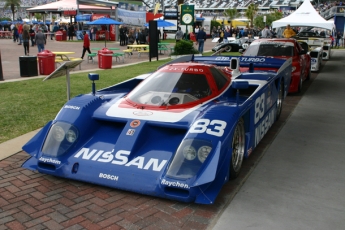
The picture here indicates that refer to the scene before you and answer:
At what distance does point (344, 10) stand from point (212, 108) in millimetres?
38405

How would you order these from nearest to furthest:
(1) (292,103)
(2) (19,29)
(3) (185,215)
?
1. (3) (185,215)
2. (1) (292,103)
3. (2) (19,29)

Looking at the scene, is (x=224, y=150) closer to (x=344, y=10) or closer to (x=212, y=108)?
(x=212, y=108)

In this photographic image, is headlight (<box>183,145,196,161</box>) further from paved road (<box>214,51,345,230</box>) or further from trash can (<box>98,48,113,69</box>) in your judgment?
trash can (<box>98,48,113,69</box>)

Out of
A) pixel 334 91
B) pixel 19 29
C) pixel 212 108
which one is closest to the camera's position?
pixel 212 108

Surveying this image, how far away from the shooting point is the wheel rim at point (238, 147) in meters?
4.84

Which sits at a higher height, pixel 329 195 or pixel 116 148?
pixel 116 148

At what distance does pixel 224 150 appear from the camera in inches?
168

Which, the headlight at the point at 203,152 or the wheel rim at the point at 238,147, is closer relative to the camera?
the headlight at the point at 203,152

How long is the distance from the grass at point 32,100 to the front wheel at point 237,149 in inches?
151

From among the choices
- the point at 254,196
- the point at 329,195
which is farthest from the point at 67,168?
the point at 329,195

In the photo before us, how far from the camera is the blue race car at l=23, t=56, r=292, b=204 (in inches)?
164

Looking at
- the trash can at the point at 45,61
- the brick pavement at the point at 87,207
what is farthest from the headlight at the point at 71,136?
the trash can at the point at 45,61

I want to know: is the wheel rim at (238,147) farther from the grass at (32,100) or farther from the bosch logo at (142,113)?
the grass at (32,100)

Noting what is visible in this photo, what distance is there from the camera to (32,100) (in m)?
9.54
